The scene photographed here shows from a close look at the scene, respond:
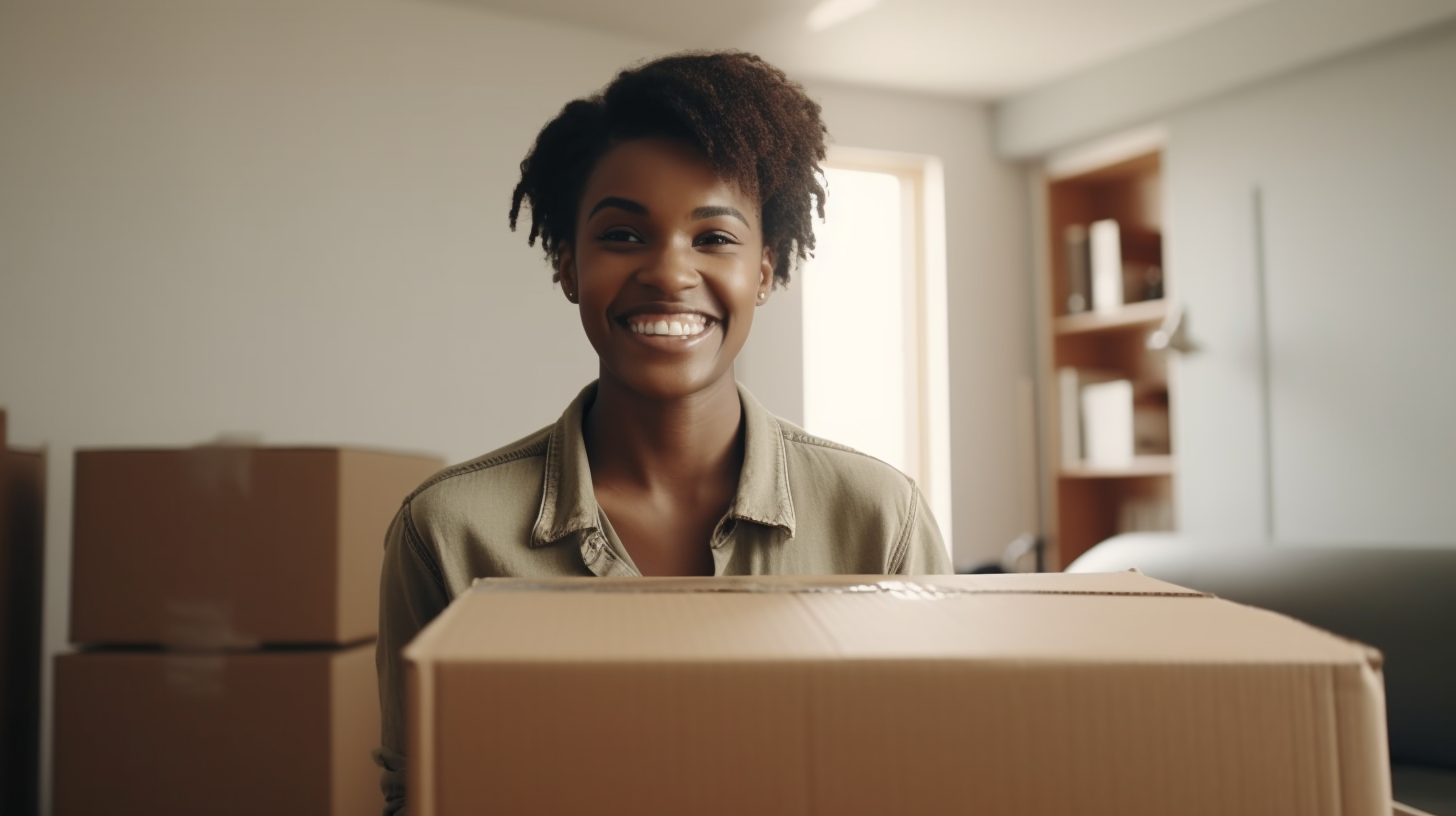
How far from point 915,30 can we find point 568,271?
2.69m

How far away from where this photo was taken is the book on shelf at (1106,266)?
162 inches

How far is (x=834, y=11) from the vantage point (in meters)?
3.45

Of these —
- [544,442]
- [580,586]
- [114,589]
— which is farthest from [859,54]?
[580,586]

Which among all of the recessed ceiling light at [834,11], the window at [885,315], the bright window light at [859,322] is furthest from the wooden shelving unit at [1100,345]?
the recessed ceiling light at [834,11]

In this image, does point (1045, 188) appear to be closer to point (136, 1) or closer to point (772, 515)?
point (136, 1)

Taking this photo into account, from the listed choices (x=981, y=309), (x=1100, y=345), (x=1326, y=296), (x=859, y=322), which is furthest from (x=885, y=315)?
(x=1326, y=296)

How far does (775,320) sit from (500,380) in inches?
38.6

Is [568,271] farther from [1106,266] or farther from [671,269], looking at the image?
[1106,266]

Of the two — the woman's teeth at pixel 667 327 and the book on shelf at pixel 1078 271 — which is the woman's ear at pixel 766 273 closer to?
the woman's teeth at pixel 667 327

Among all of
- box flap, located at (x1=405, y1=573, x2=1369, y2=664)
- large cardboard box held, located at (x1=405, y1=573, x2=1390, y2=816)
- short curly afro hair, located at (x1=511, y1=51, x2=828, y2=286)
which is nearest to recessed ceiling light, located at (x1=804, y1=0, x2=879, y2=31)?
short curly afro hair, located at (x1=511, y1=51, x2=828, y2=286)

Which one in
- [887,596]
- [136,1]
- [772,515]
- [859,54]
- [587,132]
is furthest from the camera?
[859,54]

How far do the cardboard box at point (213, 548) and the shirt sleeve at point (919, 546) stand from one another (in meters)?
1.27

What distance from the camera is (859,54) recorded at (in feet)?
12.6

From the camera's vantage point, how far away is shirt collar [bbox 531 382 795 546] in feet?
3.37
